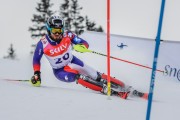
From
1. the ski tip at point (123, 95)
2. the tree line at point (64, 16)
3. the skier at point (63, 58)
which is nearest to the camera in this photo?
the ski tip at point (123, 95)

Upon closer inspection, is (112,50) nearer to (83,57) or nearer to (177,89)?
(83,57)

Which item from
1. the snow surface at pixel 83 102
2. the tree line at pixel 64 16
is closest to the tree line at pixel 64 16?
the tree line at pixel 64 16

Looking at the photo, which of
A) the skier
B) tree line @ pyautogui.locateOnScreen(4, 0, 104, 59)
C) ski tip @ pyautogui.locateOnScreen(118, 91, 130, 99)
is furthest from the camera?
tree line @ pyautogui.locateOnScreen(4, 0, 104, 59)

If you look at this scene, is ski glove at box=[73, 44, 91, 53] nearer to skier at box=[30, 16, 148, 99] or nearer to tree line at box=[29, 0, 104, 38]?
skier at box=[30, 16, 148, 99]

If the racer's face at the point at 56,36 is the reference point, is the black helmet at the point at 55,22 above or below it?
above

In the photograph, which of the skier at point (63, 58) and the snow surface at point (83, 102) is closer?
the snow surface at point (83, 102)

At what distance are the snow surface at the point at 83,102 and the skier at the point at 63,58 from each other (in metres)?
0.24

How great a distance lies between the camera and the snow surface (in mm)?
5941

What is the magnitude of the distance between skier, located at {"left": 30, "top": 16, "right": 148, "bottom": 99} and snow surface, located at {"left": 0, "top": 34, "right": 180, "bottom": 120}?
0.24 m

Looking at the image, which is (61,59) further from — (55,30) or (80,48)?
(55,30)

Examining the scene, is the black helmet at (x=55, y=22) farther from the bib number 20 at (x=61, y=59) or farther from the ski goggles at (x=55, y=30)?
the bib number 20 at (x=61, y=59)

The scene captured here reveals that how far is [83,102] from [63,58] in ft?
6.63

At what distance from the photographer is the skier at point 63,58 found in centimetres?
866

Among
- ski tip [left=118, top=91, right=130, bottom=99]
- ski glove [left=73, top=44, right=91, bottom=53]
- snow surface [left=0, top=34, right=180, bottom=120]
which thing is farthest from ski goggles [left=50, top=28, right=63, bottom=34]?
ski tip [left=118, top=91, right=130, bottom=99]
